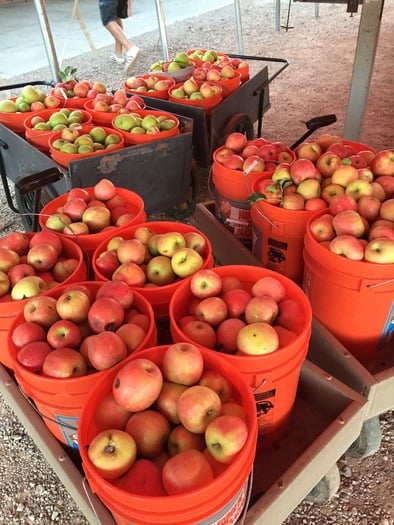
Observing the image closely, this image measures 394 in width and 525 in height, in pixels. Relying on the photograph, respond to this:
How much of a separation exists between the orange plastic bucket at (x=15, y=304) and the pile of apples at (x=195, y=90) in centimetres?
170

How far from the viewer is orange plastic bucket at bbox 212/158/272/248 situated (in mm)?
1914

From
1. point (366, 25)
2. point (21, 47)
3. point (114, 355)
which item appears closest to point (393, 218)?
point (114, 355)

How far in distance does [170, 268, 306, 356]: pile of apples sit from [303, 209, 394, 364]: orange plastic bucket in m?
0.26

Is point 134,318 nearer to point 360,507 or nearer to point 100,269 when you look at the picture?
point 100,269

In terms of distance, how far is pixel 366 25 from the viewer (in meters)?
2.39

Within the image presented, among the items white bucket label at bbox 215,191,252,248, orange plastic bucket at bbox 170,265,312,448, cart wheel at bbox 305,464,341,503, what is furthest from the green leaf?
cart wheel at bbox 305,464,341,503

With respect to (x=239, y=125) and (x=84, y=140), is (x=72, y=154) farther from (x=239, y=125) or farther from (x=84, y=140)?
(x=239, y=125)

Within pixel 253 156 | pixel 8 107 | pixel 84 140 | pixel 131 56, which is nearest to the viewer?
pixel 253 156

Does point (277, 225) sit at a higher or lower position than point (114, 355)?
lower

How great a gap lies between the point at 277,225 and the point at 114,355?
874mm

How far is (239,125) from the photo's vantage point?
313 cm

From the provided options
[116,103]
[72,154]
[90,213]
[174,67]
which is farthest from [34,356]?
[174,67]

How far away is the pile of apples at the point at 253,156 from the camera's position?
1.90 m

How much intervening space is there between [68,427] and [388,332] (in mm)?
1068
